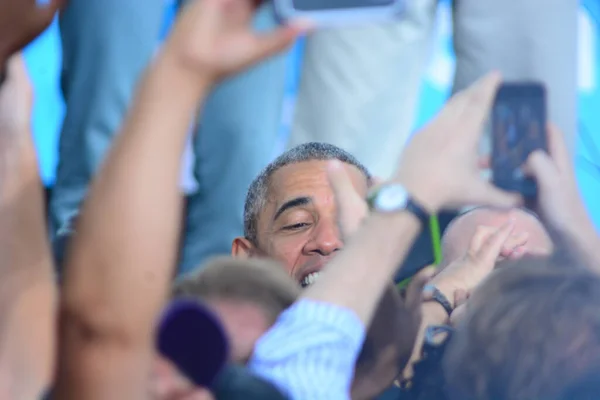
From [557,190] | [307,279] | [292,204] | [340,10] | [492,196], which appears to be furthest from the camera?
[292,204]

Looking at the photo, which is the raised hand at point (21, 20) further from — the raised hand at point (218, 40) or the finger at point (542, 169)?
the finger at point (542, 169)

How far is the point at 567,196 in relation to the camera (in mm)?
1100

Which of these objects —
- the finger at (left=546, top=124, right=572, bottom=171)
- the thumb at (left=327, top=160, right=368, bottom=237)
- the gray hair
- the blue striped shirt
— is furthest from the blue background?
the blue striped shirt

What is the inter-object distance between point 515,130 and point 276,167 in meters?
0.53

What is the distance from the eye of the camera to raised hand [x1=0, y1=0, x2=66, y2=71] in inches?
29.2

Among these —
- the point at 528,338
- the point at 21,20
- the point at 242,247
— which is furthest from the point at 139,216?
the point at 242,247

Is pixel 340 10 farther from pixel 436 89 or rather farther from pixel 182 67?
pixel 436 89

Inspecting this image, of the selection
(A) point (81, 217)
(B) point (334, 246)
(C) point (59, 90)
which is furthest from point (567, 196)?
(C) point (59, 90)

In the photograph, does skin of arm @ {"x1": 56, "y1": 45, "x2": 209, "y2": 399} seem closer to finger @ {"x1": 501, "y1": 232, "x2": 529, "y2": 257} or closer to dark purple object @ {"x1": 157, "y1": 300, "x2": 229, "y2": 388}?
dark purple object @ {"x1": 157, "y1": 300, "x2": 229, "y2": 388}

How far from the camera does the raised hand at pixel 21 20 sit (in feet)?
2.43

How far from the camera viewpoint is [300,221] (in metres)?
1.50

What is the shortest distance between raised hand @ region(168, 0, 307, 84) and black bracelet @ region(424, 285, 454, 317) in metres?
0.64

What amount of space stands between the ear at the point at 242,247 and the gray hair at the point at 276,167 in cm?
2

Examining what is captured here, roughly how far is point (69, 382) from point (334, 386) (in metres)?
0.31
